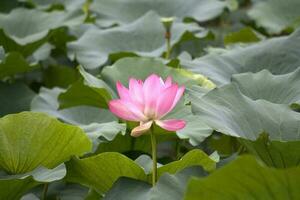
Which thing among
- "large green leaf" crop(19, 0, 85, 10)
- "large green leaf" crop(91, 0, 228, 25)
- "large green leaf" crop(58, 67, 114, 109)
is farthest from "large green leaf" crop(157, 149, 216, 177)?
"large green leaf" crop(19, 0, 85, 10)

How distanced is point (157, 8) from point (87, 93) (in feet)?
3.75

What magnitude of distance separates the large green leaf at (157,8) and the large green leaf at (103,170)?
4.53 feet

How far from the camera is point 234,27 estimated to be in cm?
322

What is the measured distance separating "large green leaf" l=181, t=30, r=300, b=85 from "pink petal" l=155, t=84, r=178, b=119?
0.63 m

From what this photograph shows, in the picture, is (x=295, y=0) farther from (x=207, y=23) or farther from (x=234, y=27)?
(x=207, y=23)

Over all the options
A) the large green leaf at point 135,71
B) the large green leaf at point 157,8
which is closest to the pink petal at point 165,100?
the large green leaf at point 135,71

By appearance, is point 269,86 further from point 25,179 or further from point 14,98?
point 14,98

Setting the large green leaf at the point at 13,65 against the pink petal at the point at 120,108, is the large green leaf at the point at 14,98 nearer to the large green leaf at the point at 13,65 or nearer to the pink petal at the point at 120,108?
the large green leaf at the point at 13,65

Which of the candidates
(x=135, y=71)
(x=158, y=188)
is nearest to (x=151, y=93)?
(x=158, y=188)

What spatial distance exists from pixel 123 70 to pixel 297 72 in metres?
0.48

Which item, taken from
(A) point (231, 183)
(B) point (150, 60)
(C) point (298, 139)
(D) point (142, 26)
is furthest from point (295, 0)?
(A) point (231, 183)

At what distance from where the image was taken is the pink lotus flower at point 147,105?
1.22m

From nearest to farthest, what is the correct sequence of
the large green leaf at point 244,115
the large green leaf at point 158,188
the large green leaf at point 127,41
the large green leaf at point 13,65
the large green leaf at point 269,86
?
the large green leaf at point 158,188 < the large green leaf at point 244,115 < the large green leaf at point 269,86 < the large green leaf at point 13,65 < the large green leaf at point 127,41

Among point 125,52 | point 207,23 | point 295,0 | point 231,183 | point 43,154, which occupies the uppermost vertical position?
point 231,183
